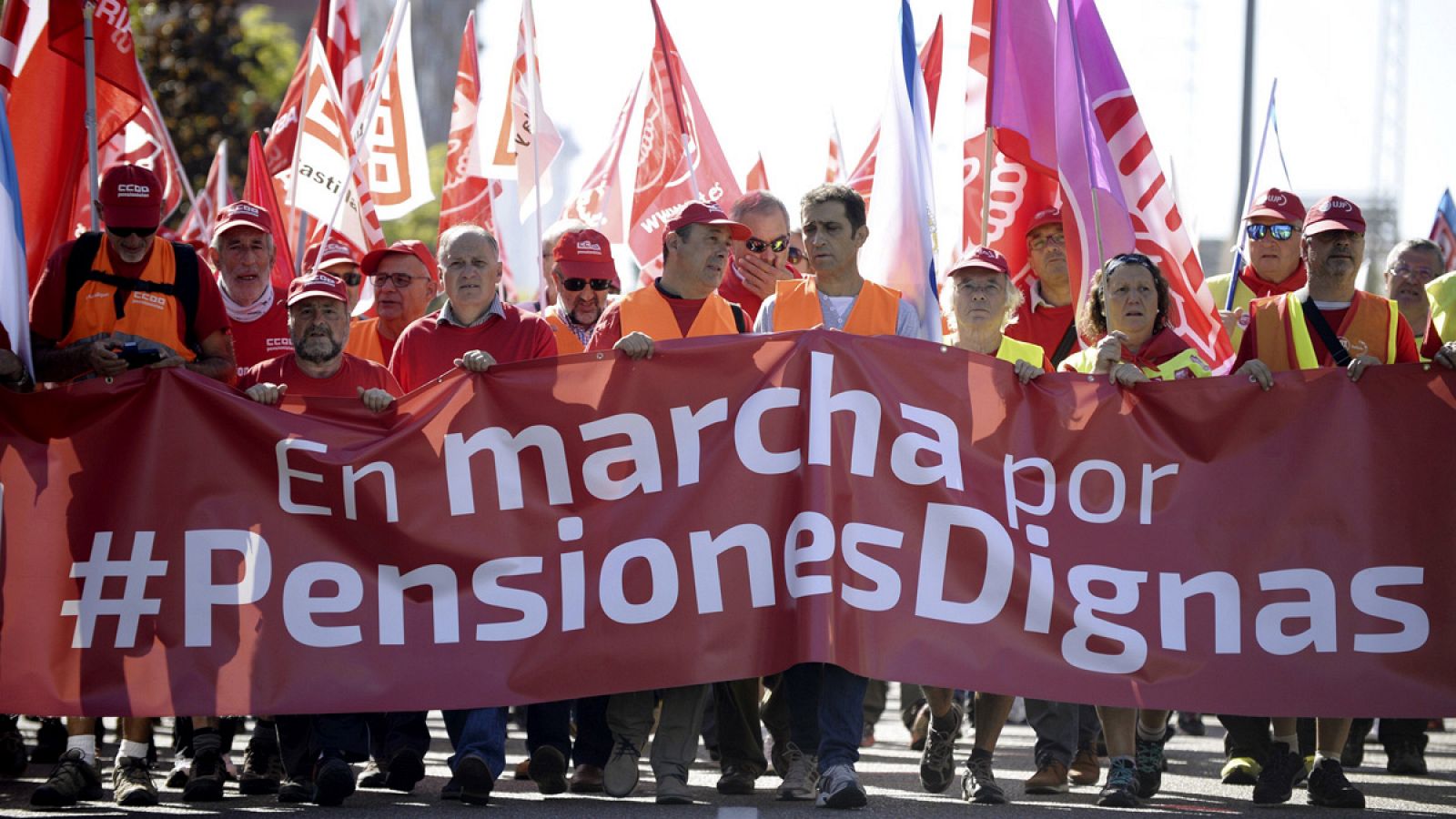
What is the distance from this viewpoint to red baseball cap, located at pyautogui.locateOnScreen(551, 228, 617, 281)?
9.48 meters

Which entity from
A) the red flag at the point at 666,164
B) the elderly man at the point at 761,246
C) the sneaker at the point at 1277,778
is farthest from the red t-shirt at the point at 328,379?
the red flag at the point at 666,164

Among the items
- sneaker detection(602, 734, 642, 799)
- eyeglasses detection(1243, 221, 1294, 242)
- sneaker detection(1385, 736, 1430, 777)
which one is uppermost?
eyeglasses detection(1243, 221, 1294, 242)

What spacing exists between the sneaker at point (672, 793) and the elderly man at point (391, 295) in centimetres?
297

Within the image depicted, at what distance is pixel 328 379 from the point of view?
8055 mm

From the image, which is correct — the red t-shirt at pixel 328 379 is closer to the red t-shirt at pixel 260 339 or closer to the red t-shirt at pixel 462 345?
the red t-shirt at pixel 462 345

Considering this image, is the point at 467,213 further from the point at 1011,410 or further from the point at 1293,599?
the point at 1293,599

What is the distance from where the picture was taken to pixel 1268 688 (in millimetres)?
7418

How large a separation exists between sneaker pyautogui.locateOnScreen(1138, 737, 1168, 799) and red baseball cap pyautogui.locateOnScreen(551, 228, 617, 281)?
11.0ft

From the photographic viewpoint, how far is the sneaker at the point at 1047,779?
8125 millimetres

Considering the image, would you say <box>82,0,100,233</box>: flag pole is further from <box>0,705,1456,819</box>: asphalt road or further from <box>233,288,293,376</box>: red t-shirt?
<box>0,705,1456,819</box>: asphalt road

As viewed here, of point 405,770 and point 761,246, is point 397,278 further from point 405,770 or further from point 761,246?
point 405,770

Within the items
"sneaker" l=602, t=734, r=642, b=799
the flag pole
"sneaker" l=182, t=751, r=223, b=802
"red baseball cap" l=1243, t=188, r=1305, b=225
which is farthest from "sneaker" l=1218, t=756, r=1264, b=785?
the flag pole

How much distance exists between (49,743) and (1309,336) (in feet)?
19.7

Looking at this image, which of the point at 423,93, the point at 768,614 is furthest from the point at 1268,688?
the point at 423,93
